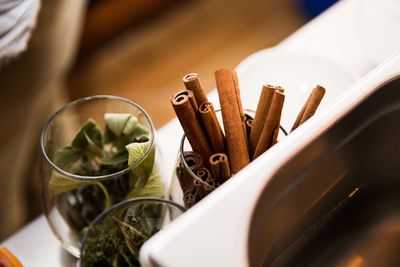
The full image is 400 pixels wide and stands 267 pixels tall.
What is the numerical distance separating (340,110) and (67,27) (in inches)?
27.9

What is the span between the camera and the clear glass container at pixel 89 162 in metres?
0.55

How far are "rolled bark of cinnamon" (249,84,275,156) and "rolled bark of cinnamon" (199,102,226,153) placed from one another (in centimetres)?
3

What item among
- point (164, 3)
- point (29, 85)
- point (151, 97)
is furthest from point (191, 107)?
point (164, 3)

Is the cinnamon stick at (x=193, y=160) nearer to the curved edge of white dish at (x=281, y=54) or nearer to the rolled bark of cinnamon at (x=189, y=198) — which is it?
the rolled bark of cinnamon at (x=189, y=198)

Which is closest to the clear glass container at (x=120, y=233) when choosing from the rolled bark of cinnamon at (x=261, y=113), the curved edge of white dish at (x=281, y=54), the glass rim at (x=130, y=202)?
the glass rim at (x=130, y=202)

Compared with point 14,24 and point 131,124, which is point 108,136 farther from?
point 14,24

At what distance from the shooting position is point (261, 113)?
0.52 m

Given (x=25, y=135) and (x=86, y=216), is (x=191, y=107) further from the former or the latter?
(x=25, y=135)

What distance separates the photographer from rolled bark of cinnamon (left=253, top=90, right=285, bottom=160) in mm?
497

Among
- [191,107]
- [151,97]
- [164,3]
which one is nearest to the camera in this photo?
[191,107]

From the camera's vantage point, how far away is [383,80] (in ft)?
1.64

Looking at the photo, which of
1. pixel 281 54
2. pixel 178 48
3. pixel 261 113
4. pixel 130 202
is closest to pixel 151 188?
pixel 130 202

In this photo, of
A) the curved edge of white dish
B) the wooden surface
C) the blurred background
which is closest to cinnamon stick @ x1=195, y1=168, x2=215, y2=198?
the curved edge of white dish

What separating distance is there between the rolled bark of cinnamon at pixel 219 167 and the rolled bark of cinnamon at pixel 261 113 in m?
0.05
